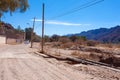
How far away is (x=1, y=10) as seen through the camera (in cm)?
1698

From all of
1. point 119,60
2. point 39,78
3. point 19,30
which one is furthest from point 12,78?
point 19,30

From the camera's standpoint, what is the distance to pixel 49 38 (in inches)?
5802

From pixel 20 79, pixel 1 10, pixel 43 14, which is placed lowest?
pixel 20 79

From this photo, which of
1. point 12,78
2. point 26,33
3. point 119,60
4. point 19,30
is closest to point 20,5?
point 12,78

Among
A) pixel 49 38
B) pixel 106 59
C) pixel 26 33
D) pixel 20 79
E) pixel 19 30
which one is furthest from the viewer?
pixel 19 30

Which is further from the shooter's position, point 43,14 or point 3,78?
point 43,14

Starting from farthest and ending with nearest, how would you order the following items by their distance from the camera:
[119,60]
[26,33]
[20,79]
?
[26,33], [119,60], [20,79]

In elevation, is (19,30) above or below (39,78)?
above

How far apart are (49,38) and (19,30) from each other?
5641 cm

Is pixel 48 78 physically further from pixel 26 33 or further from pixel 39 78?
pixel 26 33

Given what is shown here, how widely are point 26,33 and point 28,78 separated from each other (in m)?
161

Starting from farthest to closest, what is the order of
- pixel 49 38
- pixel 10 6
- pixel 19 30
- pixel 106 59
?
pixel 19 30 → pixel 49 38 → pixel 106 59 → pixel 10 6

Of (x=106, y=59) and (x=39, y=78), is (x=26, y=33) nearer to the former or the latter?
(x=106, y=59)

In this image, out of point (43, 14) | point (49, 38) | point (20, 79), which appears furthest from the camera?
point (49, 38)
